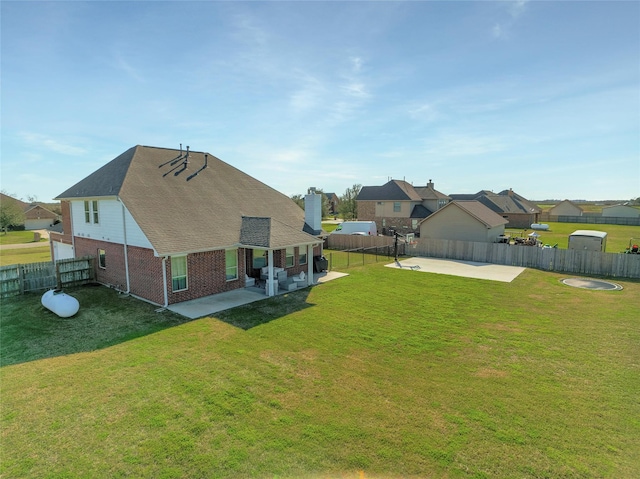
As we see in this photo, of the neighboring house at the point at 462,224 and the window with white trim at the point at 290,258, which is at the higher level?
the neighboring house at the point at 462,224

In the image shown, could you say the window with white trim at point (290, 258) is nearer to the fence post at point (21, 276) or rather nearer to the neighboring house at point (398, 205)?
the fence post at point (21, 276)

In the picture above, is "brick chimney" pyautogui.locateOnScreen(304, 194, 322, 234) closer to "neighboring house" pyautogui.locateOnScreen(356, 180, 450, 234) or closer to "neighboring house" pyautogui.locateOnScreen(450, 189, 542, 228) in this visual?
"neighboring house" pyautogui.locateOnScreen(356, 180, 450, 234)

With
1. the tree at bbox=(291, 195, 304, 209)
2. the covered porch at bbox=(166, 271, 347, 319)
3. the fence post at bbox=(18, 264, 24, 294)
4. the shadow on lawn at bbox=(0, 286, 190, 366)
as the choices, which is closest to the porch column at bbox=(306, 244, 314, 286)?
the covered porch at bbox=(166, 271, 347, 319)

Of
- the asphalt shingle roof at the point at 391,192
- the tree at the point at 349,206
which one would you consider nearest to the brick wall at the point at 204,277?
the asphalt shingle roof at the point at 391,192

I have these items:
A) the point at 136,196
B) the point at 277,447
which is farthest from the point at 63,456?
the point at 136,196

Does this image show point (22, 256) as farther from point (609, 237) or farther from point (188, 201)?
point (609, 237)

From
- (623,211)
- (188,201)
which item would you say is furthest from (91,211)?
(623,211)

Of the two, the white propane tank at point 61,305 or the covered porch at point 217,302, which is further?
the covered porch at point 217,302
